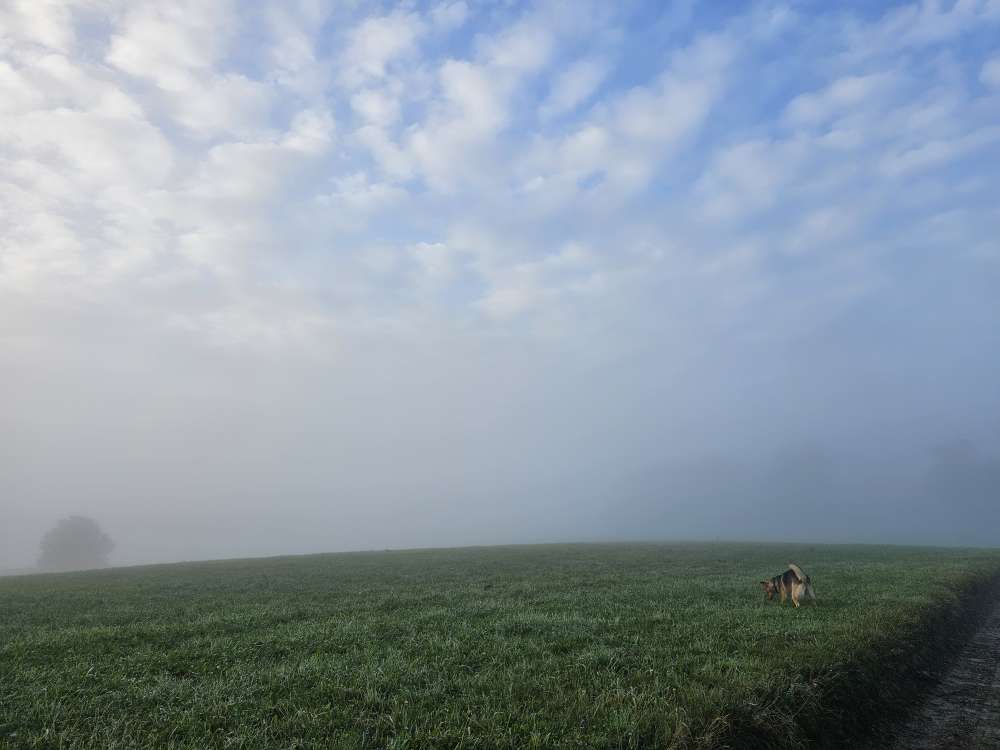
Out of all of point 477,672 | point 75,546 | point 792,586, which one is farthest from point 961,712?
point 75,546

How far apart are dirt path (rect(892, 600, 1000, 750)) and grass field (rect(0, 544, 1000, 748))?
63 centimetres

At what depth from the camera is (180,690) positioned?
1046cm

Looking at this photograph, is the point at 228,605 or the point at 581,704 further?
the point at 228,605

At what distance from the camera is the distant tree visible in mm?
146000

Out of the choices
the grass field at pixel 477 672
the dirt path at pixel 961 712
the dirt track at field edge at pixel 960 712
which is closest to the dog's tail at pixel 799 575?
the grass field at pixel 477 672

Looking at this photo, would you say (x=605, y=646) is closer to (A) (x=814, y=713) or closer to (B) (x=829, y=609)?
(A) (x=814, y=713)

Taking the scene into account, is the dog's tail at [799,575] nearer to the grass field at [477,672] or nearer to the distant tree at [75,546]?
the grass field at [477,672]

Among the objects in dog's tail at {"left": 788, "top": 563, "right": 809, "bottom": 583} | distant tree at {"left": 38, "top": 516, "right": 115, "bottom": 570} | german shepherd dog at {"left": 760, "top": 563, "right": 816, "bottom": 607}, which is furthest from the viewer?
distant tree at {"left": 38, "top": 516, "right": 115, "bottom": 570}

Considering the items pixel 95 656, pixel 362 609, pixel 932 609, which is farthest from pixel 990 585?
pixel 95 656

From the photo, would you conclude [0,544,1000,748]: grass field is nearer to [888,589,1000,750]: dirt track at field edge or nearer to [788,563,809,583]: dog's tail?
[888,589,1000,750]: dirt track at field edge

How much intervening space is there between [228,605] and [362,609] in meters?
7.25

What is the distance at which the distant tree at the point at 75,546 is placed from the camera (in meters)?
146

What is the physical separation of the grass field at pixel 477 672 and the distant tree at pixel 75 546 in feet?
531

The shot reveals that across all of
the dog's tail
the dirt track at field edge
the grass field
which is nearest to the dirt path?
the dirt track at field edge
